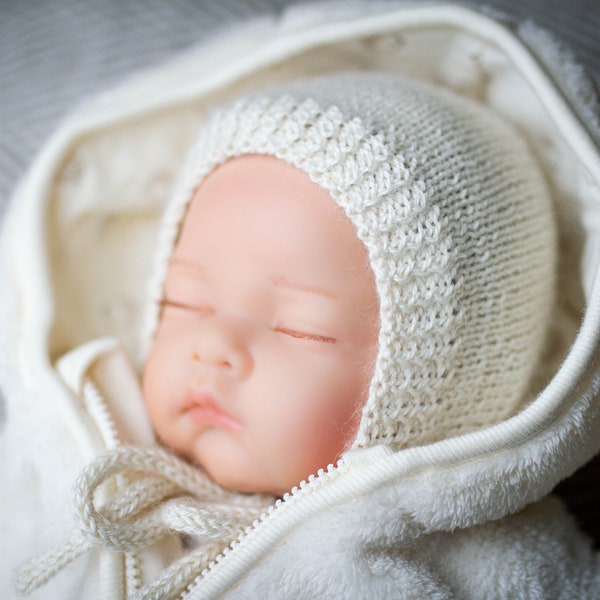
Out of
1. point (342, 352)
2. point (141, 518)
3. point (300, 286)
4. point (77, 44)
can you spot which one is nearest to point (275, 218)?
point (300, 286)

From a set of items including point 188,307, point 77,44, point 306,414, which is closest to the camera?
point 306,414

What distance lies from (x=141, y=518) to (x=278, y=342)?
0.31 meters

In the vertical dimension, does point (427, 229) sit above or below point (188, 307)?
above

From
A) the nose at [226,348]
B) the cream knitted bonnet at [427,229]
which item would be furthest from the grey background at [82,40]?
the nose at [226,348]

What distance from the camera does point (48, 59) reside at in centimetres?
150

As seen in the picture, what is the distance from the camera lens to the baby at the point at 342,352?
92 cm

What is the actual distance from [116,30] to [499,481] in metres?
1.18

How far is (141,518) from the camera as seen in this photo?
986mm

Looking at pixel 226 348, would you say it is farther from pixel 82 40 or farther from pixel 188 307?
pixel 82 40

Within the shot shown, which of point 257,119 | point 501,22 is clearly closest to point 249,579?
point 257,119

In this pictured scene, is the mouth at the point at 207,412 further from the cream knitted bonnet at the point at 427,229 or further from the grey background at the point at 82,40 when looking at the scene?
the grey background at the point at 82,40

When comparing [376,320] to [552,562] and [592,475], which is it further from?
[592,475]

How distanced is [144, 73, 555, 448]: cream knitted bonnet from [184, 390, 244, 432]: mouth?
0.61 feet

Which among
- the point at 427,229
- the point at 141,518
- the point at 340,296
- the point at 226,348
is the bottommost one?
the point at 141,518
